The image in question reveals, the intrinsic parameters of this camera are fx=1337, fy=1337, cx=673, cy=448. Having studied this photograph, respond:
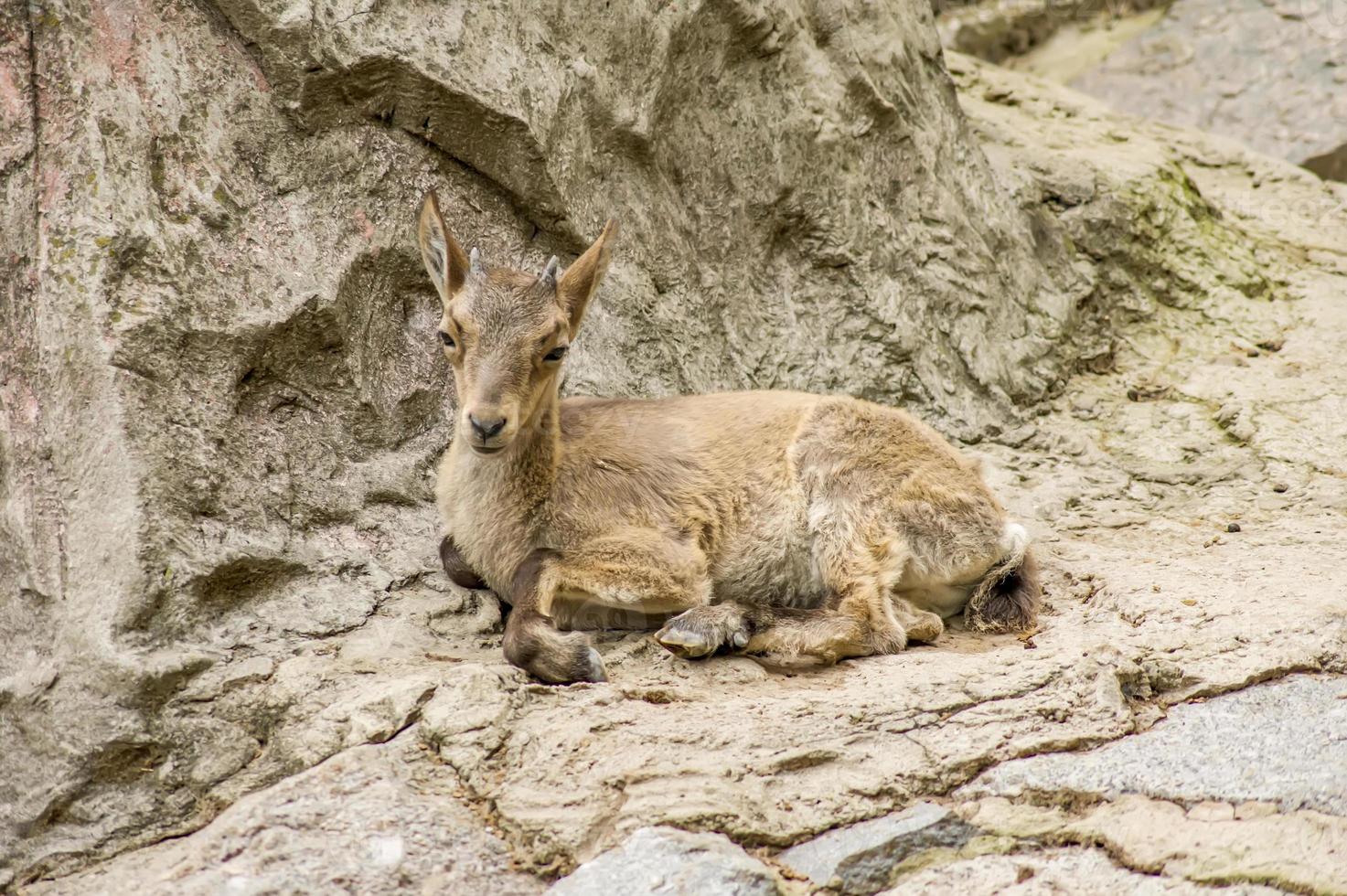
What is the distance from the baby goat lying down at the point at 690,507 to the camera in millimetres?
5254

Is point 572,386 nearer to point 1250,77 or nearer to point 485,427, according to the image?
point 485,427

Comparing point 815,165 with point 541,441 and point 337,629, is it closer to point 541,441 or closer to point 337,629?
point 541,441

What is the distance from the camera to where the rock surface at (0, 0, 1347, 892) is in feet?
13.8

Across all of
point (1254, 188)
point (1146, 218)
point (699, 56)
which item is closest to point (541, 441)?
point (699, 56)

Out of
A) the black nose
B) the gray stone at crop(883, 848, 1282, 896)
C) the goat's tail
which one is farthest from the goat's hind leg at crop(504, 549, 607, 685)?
the goat's tail

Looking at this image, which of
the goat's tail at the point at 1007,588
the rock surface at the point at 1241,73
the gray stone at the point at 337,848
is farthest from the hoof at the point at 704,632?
the rock surface at the point at 1241,73

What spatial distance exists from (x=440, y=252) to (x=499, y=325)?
508 mm

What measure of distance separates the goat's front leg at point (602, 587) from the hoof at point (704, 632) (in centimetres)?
14

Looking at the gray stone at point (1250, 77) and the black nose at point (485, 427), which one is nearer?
the black nose at point (485, 427)

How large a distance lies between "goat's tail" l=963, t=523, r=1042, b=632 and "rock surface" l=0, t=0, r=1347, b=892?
0.16 metres

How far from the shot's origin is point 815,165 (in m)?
7.31

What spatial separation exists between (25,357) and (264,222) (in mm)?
1093

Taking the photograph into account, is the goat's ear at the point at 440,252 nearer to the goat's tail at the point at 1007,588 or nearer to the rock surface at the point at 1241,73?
the goat's tail at the point at 1007,588

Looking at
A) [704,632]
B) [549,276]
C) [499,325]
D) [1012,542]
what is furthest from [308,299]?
[1012,542]
